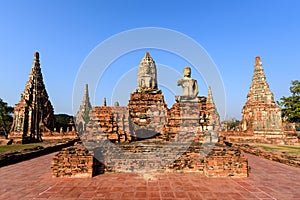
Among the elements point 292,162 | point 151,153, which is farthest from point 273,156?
point 151,153

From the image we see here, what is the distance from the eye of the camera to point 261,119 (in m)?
23.5

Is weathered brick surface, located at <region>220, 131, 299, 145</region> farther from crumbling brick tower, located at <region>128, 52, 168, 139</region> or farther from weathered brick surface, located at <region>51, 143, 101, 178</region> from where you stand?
weathered brick surface, located at <region>51, 143, 101, 178</region>

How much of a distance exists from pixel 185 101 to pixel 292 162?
576cm

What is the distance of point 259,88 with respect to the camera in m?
24.9

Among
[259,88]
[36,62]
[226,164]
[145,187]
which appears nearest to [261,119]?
[259,88]

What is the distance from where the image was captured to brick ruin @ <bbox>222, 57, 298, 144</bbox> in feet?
73.6

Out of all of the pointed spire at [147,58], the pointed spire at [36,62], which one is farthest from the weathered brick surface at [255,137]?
the pointed spire at [36,62]

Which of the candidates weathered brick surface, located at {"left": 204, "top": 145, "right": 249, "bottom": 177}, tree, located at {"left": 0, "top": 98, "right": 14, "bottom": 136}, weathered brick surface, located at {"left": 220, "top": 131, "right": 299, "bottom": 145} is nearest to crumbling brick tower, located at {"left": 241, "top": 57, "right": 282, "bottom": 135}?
weathered brick surface, located at {"left": 220, "top": 131, "right": 299, "bottom": 145}

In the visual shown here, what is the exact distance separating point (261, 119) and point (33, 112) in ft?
95.1

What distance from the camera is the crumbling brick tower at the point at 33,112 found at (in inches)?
914

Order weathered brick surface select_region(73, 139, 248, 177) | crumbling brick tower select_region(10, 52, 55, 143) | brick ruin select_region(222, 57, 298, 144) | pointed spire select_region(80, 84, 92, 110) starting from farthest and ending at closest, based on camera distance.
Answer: pointed spire select_region(80, 84, 92, 110)
crumbling brick tower select_region(10, 52, 55, 143)
brick ruin select_region(222, 57, 298, 144)
weathered brick surface select_region(73, 139, 248, 177)

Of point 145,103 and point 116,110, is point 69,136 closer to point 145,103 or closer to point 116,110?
point 145,103

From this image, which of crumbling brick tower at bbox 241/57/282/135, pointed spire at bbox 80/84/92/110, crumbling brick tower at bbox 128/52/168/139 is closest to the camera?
crumbling brick tower at bbox 128/52/168/139

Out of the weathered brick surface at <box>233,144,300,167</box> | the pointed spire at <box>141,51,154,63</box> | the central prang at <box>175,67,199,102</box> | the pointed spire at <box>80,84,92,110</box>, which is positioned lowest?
the weathered brick surface at <box>233,144,300,167</box>
